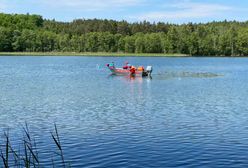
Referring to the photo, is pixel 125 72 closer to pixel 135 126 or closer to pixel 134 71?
pixel 134 71

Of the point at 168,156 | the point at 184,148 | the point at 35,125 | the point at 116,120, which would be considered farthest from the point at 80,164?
the point at 116,120

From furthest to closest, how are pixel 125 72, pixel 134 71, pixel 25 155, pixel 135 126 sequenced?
pixel 125 72 < pixel 134 71 < pixel 135 126 < pixel 25 155

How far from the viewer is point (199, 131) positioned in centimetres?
2505

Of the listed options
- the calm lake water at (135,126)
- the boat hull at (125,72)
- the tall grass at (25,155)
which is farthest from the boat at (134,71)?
the tall grass at (25,155)

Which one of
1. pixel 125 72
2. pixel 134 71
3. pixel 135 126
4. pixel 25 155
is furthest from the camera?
pixel 125 72

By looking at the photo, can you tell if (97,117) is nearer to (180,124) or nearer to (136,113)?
(136,113)

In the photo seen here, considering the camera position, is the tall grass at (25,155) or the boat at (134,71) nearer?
the tall grass at (25,155)

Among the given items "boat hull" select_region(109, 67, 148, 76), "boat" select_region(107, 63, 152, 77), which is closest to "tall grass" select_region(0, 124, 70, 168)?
"boat" select_region(107, 63, 152, 77)

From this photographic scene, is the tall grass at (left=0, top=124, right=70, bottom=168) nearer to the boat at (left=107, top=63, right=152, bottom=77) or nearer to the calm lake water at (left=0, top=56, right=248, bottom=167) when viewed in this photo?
the calm lake water at (left=0, top=56, right=248, bottom=167)

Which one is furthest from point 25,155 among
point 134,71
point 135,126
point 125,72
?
point 125,72

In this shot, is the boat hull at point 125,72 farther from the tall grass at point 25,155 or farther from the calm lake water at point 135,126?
the tall grass at point 25,155

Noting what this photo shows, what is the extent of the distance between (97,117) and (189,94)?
18591 mm

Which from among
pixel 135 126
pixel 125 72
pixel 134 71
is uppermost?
pixel 134 71

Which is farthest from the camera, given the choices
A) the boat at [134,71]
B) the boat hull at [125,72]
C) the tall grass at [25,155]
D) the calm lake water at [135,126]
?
the boat hull at [125,72]
